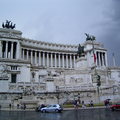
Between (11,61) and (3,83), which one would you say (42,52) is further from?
(3,83)

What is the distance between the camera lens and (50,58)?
88812mm

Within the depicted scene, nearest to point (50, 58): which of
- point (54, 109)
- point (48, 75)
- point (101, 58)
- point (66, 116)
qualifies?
point (101, 58)

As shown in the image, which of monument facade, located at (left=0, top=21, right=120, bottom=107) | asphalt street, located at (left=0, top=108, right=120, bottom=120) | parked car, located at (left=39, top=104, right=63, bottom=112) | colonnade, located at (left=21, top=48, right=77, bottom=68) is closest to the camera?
asphalt street, located at (left=0, top=108, right=120, bottom=120)

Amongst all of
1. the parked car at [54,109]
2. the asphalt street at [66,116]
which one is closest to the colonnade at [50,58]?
the parked car at [54,109]

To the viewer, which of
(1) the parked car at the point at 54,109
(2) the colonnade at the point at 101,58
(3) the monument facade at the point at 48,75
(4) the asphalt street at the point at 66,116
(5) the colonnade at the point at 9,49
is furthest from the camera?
(2) the colonnade at the point at 101,58

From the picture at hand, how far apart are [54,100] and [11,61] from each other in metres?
23.7

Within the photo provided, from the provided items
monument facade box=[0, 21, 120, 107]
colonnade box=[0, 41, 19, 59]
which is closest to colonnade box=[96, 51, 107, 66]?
monument facade box=[0, 21, 120, 107]

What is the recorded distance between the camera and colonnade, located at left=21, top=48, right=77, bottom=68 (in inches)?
3250

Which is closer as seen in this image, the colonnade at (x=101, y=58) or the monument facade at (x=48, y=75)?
the monument facade at (x=48, y=75)

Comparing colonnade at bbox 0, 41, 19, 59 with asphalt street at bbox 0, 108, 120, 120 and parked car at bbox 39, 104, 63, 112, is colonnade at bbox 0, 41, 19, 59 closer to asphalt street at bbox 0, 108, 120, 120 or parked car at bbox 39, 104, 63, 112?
parked car at bbox 39, 104, 63, 112

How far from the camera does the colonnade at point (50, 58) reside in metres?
82.6

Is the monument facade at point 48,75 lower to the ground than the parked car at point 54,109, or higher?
higher

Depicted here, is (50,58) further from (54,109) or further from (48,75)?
(54,109)

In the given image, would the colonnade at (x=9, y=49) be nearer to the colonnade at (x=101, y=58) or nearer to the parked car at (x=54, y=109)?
the colonnade at (x=101, y=58)
